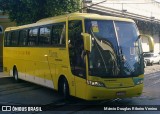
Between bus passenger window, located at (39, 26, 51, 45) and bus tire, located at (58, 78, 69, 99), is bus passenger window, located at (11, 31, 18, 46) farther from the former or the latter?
bus tire, located at (58, 78, 69, 99)

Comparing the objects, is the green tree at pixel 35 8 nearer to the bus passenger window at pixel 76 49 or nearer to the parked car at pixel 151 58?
the bus passenger window at pixel 76 49

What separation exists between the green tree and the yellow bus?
11348 millimetres

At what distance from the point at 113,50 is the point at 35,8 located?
14.9 m

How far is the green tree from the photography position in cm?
2428

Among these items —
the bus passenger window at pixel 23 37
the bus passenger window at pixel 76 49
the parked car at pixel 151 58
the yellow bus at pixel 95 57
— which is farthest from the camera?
the parked car at pixel 151 58

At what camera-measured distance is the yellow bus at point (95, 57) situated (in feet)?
33.7

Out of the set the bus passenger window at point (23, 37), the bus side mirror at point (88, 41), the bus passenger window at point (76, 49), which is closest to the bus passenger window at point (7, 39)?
the bus passenger window at point (23, 37)

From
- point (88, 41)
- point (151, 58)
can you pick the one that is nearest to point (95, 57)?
point (88, 41)

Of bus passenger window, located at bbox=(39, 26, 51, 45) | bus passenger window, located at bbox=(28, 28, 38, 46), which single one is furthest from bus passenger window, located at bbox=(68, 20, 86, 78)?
bus passenger window, located at bbox=(28, 28, 38, 46)

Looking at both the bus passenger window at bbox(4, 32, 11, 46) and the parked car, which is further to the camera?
the parked car

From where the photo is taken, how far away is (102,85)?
401 inches

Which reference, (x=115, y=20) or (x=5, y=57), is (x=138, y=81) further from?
(x=5, y=57)

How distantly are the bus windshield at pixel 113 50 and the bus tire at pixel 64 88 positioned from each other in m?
1.83

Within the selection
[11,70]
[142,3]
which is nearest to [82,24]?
[11,70]
